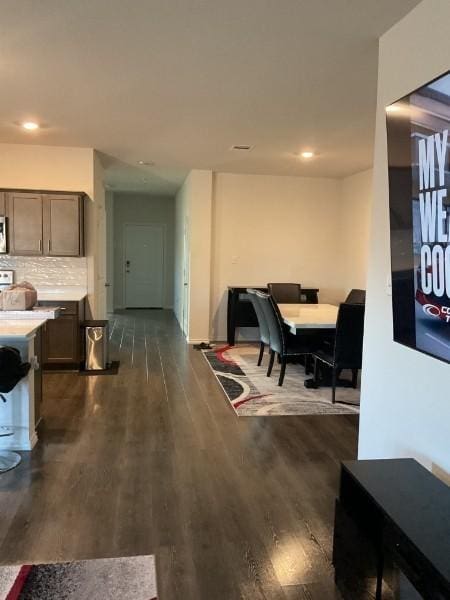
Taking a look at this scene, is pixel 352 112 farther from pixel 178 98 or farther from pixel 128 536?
pixel 128 536

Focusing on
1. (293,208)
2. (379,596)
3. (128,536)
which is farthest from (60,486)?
(293,208)

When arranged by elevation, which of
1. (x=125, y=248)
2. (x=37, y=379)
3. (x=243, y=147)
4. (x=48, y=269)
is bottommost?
(x=37, y=379)

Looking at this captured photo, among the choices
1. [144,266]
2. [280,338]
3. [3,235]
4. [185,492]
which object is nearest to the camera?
[185,492]

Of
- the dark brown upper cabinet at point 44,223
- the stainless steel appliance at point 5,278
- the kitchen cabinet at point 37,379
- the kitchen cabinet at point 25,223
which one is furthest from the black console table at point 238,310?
the kitchen cabinet at point 37,379

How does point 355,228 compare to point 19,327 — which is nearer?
point 19,327

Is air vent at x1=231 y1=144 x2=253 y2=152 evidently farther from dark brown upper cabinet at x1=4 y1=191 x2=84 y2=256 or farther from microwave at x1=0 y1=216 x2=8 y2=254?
microwave at x1=0 y1=216 x2=8 y2=254

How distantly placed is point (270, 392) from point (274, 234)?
3.26 meters

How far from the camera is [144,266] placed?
10547 millimetres

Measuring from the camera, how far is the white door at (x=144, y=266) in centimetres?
1042

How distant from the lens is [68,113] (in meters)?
4.06

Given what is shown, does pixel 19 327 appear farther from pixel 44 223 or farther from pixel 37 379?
pixel 44 223

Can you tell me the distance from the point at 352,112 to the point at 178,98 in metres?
1.46

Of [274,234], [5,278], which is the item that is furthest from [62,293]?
[274,234]

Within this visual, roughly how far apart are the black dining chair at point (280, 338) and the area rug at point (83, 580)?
285cm
